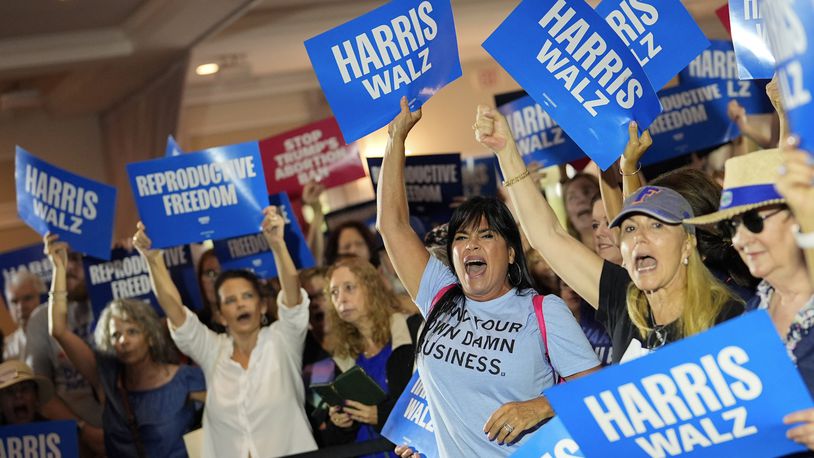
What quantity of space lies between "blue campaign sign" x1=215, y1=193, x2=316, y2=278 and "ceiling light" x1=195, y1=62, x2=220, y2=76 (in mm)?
4518

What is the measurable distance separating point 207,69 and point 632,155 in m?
7.22

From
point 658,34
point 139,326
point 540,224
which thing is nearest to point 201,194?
point 139,326

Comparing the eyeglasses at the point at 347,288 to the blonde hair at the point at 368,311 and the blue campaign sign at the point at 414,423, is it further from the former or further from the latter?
the blue campaign sign at the point at 414,423

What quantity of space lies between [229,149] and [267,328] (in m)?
0.86

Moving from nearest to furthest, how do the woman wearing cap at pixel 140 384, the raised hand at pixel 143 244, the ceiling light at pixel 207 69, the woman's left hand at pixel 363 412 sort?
1. the woman's left hand at pixel 363 412
2. the woman wearing cap at pixel 140 384
3. the raised hand at pixel 143 244
4. the ceiling light at pixel 207 69

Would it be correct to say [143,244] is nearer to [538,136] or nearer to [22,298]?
[538,136]

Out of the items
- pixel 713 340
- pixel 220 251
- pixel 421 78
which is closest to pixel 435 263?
pixel 421 78

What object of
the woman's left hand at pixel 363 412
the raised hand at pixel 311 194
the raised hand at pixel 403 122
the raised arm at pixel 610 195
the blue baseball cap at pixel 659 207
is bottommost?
the woman's left hand at pixel 363 412

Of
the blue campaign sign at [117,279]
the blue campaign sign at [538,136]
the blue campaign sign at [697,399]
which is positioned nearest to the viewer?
the blue campaign sign at [697,399]

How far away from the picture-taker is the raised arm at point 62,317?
15.3 ft

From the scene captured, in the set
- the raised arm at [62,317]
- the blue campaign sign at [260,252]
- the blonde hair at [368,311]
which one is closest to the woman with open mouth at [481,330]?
the blonde hair at [368,311]

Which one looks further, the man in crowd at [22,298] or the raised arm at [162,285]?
the man in crowd at [22,298]

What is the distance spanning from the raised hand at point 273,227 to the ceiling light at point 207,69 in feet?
17.4

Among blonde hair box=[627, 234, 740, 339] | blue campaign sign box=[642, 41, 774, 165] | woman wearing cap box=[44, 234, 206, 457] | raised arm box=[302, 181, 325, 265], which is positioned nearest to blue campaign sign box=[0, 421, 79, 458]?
woman wearing cap box=[44, 234, 206, 457]
